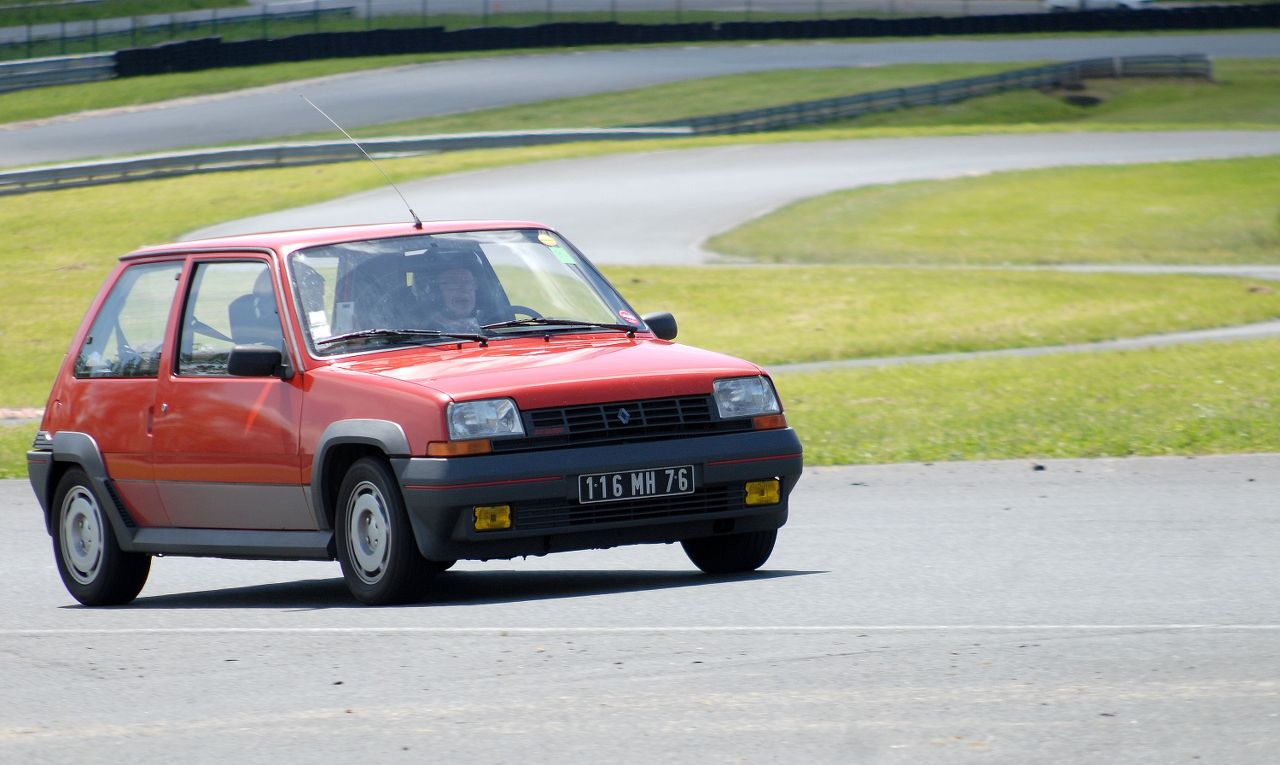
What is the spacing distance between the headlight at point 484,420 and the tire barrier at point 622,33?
5566 centimetres

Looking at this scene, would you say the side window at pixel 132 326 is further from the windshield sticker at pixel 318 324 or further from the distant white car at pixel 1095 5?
the distant white car at pixel 1095 5

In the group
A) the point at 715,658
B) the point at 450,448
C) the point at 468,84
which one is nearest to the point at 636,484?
the point at 450,448

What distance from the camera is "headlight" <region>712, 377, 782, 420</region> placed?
8203mm

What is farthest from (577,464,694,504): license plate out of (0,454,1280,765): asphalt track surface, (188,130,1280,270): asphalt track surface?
(188,130,1280,270): asphalt track surface

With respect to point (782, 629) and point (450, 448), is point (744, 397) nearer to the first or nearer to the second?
point (450, 448)

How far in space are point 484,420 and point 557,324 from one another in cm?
124

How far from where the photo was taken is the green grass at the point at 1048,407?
14.7m

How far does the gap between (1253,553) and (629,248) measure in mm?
22938

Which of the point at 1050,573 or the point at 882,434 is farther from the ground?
the point at 1050,573

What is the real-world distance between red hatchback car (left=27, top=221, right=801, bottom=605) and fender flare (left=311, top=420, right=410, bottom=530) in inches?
0.5

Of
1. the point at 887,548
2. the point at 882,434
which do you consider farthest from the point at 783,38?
the point at 887,548

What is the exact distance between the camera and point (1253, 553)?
890 cm

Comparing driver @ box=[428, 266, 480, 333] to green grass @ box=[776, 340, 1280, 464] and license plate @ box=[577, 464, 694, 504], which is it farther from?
green grass @ box=[776, 340, 1280, 464]

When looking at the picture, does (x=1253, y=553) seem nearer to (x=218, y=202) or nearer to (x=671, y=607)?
(x=671, y=607)
